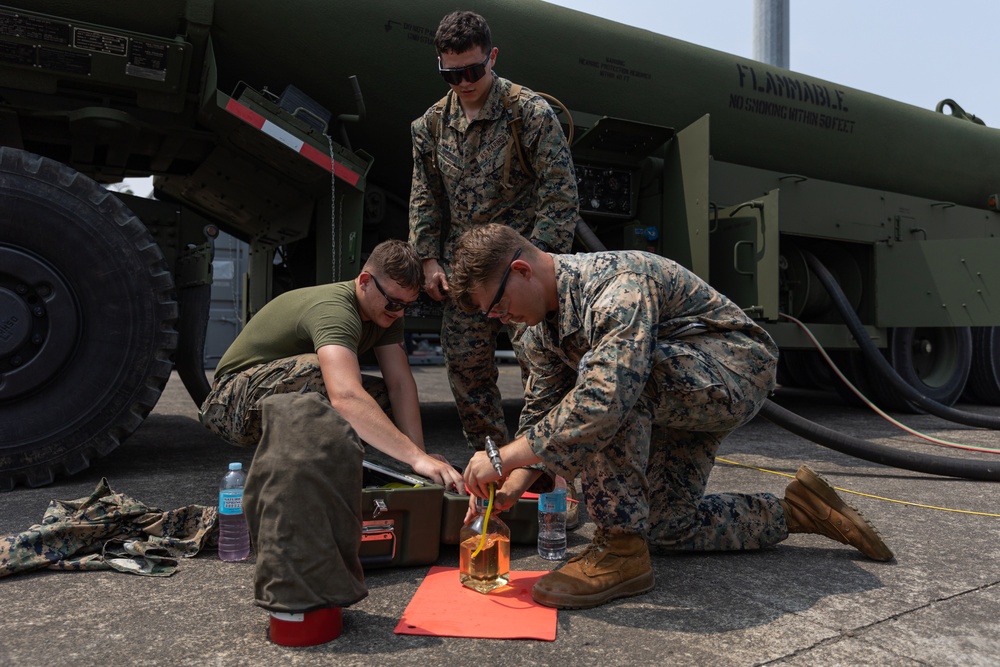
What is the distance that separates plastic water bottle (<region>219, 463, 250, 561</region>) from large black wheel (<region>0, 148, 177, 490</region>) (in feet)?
3.69

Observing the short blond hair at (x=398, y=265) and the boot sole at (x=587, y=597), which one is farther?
the short blond hair at (x=398, y=265)

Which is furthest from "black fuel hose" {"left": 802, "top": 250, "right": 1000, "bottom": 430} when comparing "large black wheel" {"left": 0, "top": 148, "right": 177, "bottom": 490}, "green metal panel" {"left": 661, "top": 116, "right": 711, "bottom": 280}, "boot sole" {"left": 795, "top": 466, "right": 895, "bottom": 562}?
"large black wheel" {"left": 0, "top": 148, "right": 177, "bottom": 490}

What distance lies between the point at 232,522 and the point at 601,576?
1.09 meters

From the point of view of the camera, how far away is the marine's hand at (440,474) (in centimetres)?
227

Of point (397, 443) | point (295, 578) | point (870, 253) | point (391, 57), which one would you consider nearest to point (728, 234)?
point (870, 253)

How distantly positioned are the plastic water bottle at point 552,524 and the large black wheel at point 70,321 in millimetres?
1772

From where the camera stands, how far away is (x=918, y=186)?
6.75 m

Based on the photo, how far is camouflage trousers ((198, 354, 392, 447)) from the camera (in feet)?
8.84

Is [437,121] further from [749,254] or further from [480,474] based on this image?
[749,254]

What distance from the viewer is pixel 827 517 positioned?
2.34m

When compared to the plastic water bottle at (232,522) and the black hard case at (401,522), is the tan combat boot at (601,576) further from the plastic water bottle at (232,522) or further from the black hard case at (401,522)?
the plastic water bottle at (232,522)

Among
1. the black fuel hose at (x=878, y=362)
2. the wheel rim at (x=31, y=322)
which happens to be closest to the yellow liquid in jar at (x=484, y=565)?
the wheel rim at (x=31, y=322)

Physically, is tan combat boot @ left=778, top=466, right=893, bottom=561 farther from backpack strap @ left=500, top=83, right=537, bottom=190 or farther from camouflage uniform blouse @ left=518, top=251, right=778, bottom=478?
backpack strap @ left=500, top=83, right=537, bottom=190

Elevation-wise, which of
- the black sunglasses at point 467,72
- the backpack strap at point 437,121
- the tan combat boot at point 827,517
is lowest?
the tan combat boot at point 827,517
